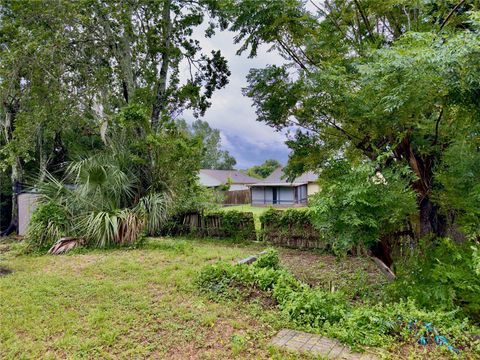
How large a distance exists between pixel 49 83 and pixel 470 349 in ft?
35.1

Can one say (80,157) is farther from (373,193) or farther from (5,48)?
(373,193)

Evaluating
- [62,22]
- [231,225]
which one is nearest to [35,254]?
[231,225]

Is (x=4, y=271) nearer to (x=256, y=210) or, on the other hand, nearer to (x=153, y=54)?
(x=153, y=54)

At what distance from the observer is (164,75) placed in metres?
9.03

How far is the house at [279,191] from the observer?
2569 centimetres

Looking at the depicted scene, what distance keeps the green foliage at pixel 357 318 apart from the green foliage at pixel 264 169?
1553 inches

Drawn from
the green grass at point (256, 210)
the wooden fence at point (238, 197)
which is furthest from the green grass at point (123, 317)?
the wooden fence at point (238, 197)

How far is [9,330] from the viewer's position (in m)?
2.96

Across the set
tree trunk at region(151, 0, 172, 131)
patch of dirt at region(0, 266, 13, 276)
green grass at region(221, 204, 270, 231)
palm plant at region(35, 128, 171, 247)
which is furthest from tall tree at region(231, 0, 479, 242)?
patch of dirt at region(0, 266, 13, 276)

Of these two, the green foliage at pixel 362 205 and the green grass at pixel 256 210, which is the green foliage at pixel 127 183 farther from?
the green foliage at pixel 362 205

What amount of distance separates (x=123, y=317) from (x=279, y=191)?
77.5 ft

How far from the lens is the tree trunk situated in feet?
28.4

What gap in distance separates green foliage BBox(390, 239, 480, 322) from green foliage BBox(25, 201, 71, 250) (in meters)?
6.43

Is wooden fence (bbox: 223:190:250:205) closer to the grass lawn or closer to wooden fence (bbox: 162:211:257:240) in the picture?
wooden fence (bbox: 162:211:257:240)
